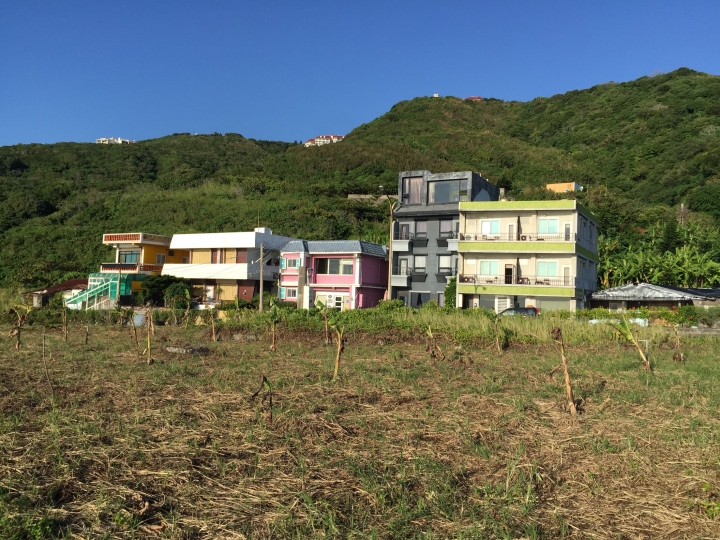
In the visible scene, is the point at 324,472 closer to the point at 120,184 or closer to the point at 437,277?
the point at 437,277

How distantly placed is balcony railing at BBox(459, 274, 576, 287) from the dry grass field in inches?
908

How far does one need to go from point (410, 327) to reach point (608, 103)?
96649mm

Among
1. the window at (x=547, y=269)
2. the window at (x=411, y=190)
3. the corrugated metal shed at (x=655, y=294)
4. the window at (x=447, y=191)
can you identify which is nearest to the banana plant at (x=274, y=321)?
the window at (x=547, y=269)

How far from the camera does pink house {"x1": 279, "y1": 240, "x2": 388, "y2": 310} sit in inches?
1622

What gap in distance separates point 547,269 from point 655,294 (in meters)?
6.97

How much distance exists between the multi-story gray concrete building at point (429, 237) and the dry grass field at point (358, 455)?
27.4 meters

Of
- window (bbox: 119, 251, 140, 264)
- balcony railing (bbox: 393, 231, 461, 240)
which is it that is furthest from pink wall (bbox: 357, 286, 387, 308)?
window (bbox: 119, 251, 140, 264)

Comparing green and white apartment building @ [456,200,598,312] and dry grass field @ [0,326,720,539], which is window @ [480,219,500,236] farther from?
dry grass field @ [0,326,720,539]

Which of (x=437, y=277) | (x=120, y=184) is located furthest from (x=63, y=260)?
(x=437, y=277)

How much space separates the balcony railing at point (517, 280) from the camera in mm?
36281

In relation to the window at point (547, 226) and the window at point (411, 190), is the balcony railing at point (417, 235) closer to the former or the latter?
the window at point (411, 190)

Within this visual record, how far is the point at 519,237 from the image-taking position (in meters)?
38.0

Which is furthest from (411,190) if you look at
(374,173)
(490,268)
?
(374,173)

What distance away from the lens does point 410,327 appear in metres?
22.8
